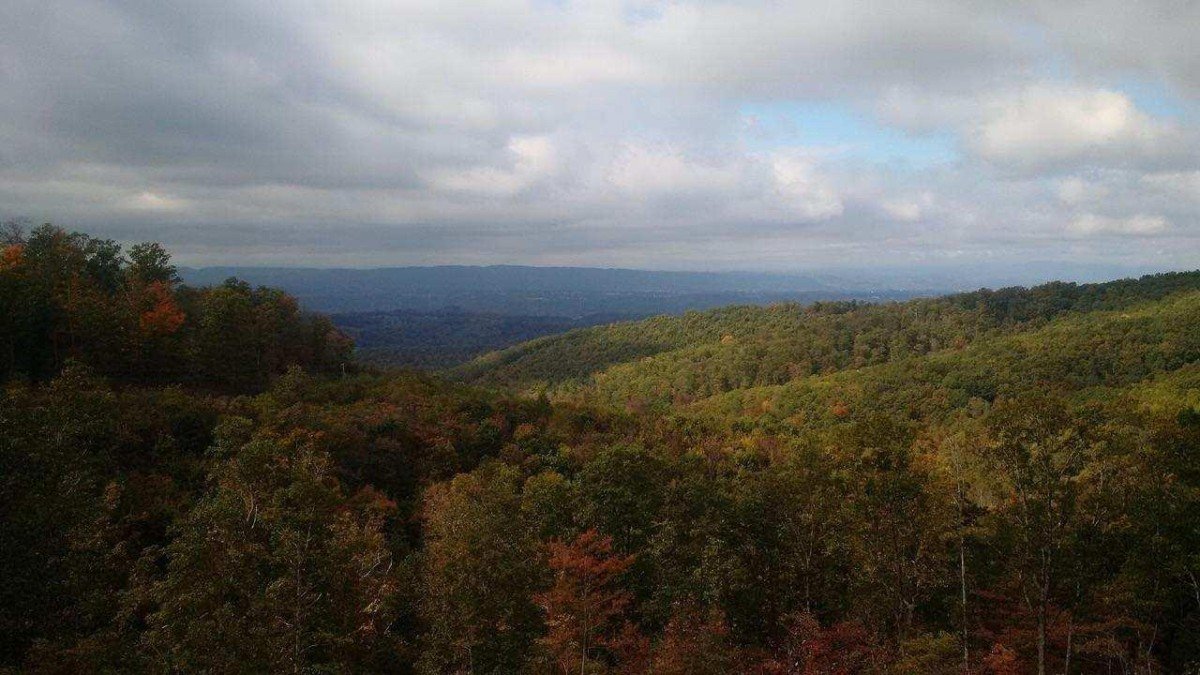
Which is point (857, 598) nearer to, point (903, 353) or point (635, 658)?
point (635, 658)

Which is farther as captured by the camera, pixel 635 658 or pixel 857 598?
pixel 857 598

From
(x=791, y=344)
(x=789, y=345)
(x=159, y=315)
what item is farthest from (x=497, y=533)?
(x=791, y=344)

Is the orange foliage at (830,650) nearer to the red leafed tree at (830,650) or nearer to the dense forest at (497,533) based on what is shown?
the red leafed tree at (830,650)

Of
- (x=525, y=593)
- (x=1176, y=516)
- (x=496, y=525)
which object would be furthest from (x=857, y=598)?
(x=496, y=525)

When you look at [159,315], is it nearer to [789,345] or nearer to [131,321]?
[131,321]

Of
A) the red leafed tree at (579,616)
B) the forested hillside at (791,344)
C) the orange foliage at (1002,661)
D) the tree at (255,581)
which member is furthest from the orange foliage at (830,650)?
the forested hillside at (791,344)

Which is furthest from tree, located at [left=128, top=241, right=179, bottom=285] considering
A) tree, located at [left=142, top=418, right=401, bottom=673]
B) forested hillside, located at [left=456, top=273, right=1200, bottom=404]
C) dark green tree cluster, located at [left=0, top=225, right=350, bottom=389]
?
forested hillside, located at [left=456, top=273, right=1200, bottom=404]
